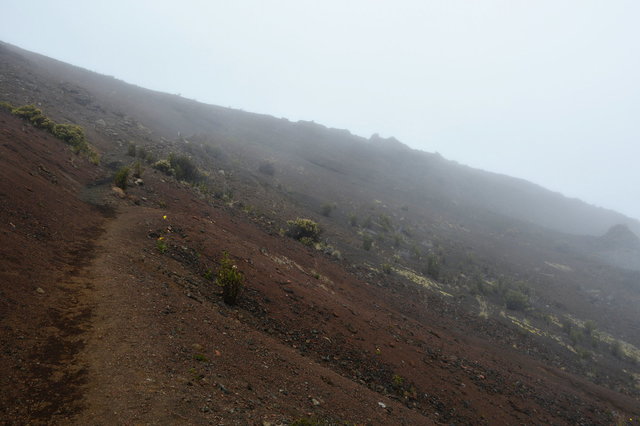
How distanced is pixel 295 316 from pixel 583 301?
28448mm

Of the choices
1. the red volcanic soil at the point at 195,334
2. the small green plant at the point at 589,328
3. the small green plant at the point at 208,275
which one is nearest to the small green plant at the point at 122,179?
the red volcanic soil at the point at 195,334

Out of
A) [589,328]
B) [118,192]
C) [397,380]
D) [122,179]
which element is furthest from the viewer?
[589,328]

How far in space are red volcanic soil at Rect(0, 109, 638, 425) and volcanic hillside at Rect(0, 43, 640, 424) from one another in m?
0.04

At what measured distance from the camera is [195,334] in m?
6.07

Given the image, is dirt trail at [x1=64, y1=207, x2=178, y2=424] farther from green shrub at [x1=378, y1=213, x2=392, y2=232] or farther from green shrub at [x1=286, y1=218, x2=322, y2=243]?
green shrub at [x1=378, y1=213, x2=392, y2=232]

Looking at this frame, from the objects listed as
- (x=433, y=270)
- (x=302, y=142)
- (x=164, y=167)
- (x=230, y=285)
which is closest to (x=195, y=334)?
(x=230, y=285)

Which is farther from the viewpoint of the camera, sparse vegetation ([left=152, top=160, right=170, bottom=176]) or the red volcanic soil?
sparse vegetation ([left=152, top=160, right=170, bottom=176])

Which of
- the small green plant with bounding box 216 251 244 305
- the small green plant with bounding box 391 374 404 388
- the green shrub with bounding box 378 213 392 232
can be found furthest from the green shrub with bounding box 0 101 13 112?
the green shrub with bounding box 378 213 392 232

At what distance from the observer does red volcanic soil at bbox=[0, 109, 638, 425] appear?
428 cm

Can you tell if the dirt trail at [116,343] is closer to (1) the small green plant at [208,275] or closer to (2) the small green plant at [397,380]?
(1) the small green plant at [208,275]

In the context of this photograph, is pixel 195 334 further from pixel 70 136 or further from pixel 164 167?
pixel 70 136

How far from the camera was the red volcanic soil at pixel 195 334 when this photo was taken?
4277mm

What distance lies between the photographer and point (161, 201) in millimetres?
13953

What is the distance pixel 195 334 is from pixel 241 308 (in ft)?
7.71
